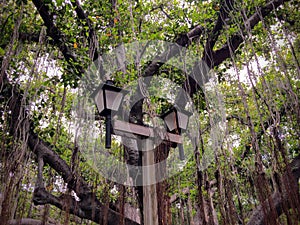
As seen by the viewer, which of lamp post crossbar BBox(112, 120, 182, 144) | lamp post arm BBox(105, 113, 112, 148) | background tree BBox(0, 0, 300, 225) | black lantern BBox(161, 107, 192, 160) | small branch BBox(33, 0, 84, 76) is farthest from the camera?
small branch BBox(33, 0, 84, 76)

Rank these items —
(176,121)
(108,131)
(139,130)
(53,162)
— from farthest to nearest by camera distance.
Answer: (53,162) → (176,121) → (139,130) → (108,131)

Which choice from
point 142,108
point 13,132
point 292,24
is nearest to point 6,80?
point 13,132

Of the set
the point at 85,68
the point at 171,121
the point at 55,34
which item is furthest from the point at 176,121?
the point at 55,34

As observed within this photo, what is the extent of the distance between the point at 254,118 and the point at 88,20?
2567 mm

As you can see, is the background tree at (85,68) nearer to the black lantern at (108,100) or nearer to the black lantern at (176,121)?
the black lantern at (176,121)

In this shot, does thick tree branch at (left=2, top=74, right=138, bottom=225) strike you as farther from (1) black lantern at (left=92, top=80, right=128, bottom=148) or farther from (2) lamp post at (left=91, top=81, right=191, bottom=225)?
(1) black lantern at (left=92, top=80, right=128, bottom=148)

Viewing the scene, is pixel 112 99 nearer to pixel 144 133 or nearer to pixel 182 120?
pixel 144 133

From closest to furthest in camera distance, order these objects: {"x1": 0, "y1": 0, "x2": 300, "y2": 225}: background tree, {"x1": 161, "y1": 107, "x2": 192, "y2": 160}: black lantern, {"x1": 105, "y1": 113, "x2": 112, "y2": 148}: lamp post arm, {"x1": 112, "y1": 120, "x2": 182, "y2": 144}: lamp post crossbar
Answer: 1. {"x1": 105, "y1": 113, "x2": 112, "y2": 148}: lamp post arm
2. {"x1": 112, "y1": 120, "x2": 182, "y2": 144}: lamp post crossbar
3. {"x1": 161, "y1": 107, "x2": 192, "y2": 160}: black lantern
4. {"x1": 0, "y1": 0, "x2": 300, "y2": 225}: background tree

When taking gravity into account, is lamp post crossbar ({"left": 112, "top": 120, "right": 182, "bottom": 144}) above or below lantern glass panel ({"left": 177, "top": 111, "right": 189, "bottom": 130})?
below

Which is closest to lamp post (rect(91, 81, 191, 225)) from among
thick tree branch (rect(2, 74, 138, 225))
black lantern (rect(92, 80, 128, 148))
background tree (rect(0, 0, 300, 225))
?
black lantern (rect(92, 80, 128, 148))

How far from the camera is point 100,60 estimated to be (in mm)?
2680

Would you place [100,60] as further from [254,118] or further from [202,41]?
[254,118]

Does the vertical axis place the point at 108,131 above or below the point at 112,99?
below

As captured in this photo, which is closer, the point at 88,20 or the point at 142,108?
the point at 88,20
